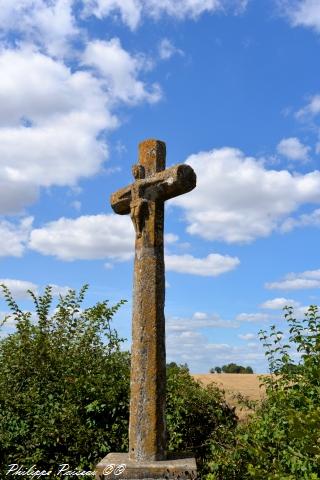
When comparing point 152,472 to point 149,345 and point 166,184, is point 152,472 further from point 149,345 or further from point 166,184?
point 166,184

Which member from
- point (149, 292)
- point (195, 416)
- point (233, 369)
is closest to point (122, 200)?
point (149, 292)

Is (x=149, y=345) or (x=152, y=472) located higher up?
(x=149, y=345)

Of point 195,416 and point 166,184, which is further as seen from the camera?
point 195,416

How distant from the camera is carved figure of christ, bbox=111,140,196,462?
16.2ft

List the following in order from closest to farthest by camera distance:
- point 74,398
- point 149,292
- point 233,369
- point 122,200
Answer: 1. point 149,292
2. point 122,200
3. point 74,398
4. point 233,369

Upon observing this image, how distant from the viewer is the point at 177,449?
25.4 ft

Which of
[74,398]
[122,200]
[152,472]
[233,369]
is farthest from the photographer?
[233,369]

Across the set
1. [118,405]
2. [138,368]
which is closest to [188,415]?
[118,405]

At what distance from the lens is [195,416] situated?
27.8 ft

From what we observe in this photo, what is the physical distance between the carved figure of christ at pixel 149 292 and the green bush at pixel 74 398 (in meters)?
2.75

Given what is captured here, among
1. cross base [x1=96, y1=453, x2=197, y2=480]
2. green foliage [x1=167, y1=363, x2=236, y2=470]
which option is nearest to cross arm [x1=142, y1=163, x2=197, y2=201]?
cross base [x1=96, y1=453, x2=197, y2=480]

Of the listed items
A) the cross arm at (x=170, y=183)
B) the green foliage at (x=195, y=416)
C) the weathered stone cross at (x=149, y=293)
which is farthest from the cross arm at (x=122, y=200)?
the green foliage at (x=195, y=416)

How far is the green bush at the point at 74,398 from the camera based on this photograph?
745cm

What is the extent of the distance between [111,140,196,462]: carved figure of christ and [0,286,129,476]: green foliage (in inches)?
108
